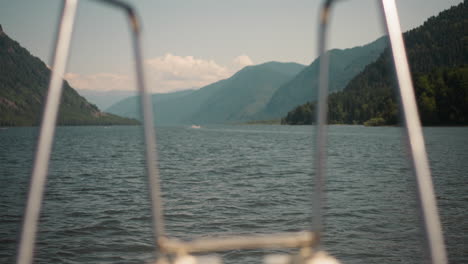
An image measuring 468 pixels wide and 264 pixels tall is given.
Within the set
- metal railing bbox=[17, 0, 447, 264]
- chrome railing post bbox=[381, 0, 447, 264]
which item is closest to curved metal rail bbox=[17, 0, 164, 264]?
metal railing bbox=[17, 0, 447, 264]

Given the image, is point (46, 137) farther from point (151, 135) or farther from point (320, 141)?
point (320, 141)

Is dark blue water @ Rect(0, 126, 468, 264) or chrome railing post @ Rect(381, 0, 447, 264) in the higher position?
chrome railing post @ Rect(381, 0, 447, 264)

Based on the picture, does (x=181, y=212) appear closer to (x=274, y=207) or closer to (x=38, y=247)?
(x=274, y=207)

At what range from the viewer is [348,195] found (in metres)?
23.0

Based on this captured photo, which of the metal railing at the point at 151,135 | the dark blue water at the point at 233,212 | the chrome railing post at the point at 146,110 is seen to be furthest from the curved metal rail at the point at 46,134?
the dark blue water at the point at 233,212

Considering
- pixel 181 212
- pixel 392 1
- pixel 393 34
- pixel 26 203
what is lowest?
pixel 181 212

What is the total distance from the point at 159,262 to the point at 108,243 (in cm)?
→ 1078

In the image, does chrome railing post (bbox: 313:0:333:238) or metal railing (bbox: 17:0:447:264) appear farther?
chrome railing post (bbox: 313:0:333:238)

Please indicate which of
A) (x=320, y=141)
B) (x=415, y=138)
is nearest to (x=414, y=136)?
(x=415, y=138)

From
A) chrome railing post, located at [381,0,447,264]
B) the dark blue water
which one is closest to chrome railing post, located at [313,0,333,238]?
chrome railing post, located at [381,0,447,264]

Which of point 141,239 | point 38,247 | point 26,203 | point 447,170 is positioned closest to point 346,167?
point 447,170

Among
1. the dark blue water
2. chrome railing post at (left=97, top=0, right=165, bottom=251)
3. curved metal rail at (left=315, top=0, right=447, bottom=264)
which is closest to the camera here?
curved metal rail at (left=315, top=0, right=447, bottom=264)

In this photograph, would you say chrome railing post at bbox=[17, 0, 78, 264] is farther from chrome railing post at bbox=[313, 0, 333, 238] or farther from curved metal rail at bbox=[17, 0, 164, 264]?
chrome railing post at bbox=[313, 0, 333, 238]

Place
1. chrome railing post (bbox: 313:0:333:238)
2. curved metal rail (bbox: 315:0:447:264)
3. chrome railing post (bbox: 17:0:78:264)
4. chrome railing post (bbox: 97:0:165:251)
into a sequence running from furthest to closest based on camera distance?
chrome railing post (bbox: 313:0:333:238)
chrome railing post (bbox: 97:0:165:251)
chrome railing post (bbox: 17:0:78:264)
curved metal rail (bbox: 315:0:447:264)
